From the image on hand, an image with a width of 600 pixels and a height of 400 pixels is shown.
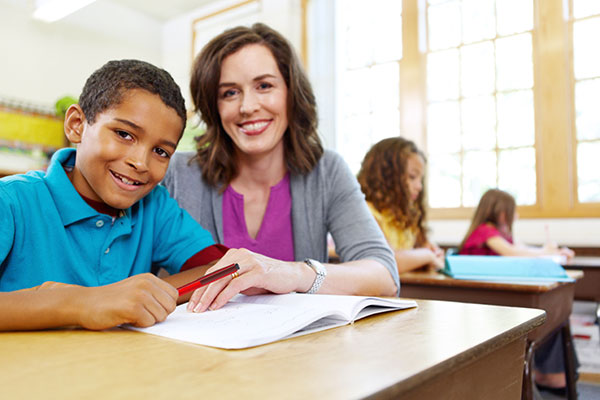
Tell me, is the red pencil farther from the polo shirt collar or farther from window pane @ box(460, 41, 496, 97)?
window pane @ box(460, 41, 496, 97)

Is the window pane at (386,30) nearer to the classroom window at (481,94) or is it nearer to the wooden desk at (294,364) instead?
the classroom window at (481,94)

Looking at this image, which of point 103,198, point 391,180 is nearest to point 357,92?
point 391,180

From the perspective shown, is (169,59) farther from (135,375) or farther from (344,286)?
(135,375)

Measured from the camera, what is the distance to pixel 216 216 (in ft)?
4.58

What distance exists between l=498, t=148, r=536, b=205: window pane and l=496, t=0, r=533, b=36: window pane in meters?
0.94

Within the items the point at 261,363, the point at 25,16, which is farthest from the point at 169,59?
the point at 261,363

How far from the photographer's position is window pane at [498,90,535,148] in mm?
3658

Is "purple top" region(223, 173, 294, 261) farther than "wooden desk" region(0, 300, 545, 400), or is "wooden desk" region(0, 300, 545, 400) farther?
"purple top" region(223, 173, 294, 261)

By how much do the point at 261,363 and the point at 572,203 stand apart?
3.64 m

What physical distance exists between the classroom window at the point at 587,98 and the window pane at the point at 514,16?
0.32 meters

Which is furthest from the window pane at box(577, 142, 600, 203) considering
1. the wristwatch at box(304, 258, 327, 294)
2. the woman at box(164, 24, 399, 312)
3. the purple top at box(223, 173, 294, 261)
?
the wristwatch at box(304, 258, 327, 294)

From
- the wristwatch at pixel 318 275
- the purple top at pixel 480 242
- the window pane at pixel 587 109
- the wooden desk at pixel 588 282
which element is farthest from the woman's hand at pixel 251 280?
the window pane at pixel 587 109

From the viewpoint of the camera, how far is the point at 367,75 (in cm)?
451

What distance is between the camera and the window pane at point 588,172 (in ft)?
11.2
